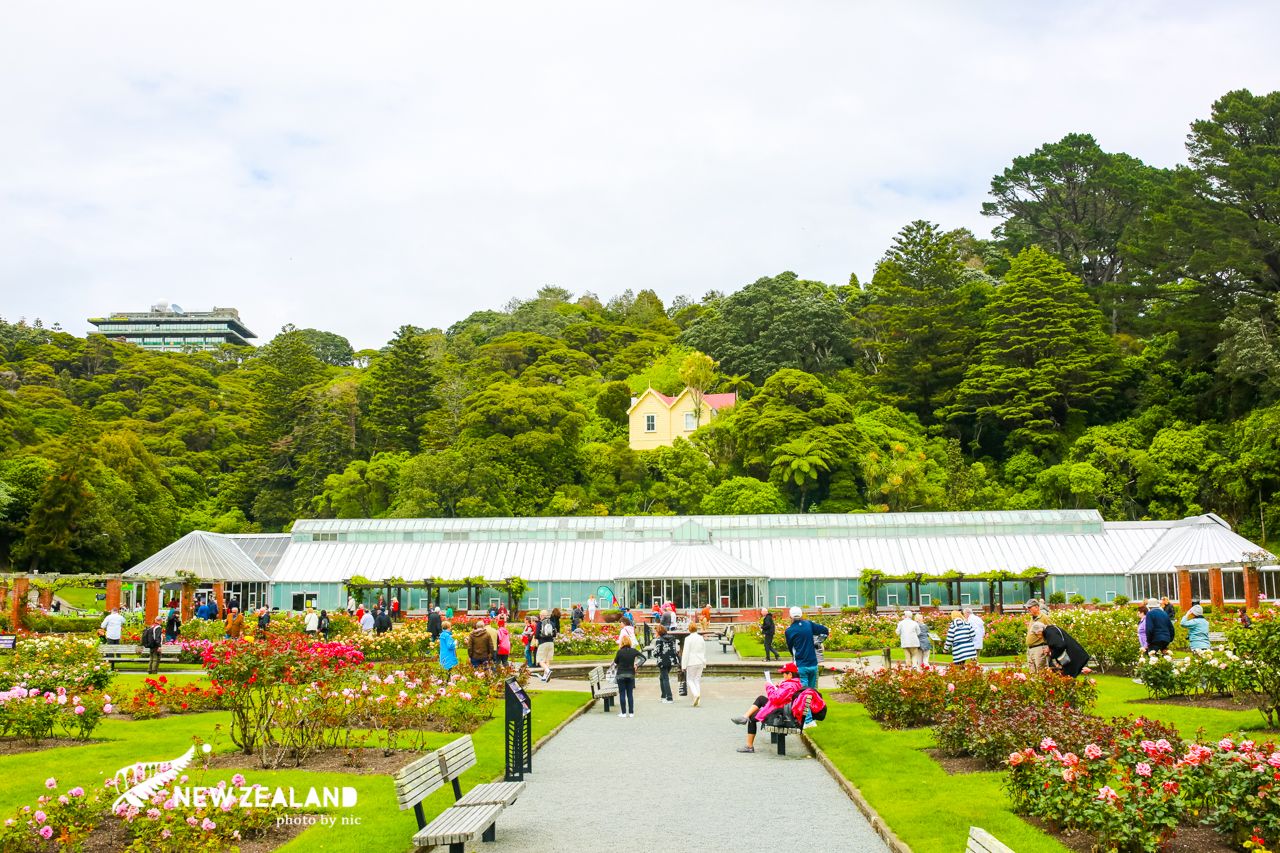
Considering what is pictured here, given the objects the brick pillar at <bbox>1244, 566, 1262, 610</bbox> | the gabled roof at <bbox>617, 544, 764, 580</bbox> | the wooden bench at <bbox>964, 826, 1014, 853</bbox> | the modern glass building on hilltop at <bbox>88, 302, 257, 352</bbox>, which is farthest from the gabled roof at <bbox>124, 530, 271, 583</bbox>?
the modern glass building on hilltop at <bbox>88, 302, 257, 352</bbox>

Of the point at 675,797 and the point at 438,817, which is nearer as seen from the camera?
the point at 438,817

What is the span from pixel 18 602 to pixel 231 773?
2684cm

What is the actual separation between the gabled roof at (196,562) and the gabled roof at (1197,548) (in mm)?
33615

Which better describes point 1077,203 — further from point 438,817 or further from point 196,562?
point 438,817

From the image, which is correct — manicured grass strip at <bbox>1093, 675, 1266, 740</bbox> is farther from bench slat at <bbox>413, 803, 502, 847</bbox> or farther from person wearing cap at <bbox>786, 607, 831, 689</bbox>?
bench slat at <bbox>413, 803, 502, 847</bbox>

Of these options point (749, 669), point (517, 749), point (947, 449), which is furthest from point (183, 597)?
point (947, 449)

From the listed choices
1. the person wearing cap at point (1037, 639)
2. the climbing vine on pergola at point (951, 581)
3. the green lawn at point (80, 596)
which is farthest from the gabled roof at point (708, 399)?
the person wearing cap at point (1037, 639)

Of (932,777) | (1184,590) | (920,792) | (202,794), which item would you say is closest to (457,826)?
(202,794)

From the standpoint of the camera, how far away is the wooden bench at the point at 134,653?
25422 millimetres

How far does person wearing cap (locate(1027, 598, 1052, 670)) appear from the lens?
1481 cm

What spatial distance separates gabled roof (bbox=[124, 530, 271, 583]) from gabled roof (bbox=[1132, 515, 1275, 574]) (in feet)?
110

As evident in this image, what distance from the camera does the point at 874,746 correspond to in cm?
1358

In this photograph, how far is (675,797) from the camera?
437 inches

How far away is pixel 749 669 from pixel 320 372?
63.8 metres
